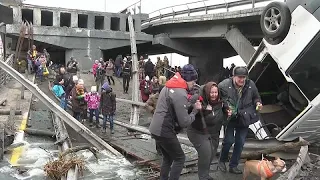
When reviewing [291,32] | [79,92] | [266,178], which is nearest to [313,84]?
[291,32]

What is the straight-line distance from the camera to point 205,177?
16.5 feet

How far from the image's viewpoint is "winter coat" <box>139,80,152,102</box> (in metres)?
14.2

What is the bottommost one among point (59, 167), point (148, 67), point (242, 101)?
point (59, 167)

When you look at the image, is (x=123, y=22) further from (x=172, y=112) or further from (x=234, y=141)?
(x=172, y=112)

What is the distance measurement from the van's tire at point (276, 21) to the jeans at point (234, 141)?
221 cm

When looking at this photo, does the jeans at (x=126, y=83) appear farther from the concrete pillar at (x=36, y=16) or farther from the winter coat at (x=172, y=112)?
the winter coat at (x=172, y=112)

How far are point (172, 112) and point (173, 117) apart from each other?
0.07m

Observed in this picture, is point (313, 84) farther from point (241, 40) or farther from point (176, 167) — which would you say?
point (241, 40)

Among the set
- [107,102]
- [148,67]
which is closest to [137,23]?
[148,67]

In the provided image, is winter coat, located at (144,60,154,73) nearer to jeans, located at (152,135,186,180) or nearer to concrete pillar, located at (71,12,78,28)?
concrete pillar, located at (71,12,78,28)

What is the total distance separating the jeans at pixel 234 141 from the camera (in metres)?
5.78

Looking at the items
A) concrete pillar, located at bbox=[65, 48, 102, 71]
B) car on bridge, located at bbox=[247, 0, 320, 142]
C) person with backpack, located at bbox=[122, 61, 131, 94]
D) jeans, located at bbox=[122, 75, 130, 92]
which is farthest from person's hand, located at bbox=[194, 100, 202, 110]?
concrete pillar, located at bbox=[65, 48, 102, 71]

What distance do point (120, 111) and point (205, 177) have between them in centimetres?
986

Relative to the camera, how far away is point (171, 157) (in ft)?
15.7
